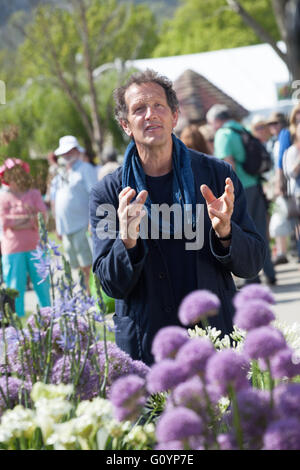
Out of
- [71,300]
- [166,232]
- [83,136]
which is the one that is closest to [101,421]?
[71,300]

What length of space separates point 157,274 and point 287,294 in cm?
607

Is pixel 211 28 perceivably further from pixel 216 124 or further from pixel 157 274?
pixel 157 274

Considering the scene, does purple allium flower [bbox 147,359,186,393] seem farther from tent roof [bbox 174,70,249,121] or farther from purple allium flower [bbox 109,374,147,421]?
tent roof [bbox 174,70,249,121]

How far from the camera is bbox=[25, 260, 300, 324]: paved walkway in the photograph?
7.27m

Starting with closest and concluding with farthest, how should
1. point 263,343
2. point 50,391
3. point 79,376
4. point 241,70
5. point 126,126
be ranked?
1. point 263,343
2. point 50,391
3. point 79,376
4. point 126,126
5. point 241,70

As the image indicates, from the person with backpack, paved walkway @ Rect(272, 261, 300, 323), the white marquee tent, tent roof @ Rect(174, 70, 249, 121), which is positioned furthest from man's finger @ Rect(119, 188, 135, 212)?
the white marquee tent

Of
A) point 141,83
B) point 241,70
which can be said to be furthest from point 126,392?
point 241,70

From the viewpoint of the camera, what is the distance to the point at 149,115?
2.66 meters

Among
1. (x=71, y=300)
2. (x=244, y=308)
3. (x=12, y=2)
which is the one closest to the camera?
(x=244, y=308)

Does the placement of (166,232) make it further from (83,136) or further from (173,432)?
(83,136)

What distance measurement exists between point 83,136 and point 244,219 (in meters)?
40.5

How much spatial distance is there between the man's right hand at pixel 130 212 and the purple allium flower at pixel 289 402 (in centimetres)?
110

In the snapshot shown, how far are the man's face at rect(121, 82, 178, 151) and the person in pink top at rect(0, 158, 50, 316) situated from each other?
4.72 metres
